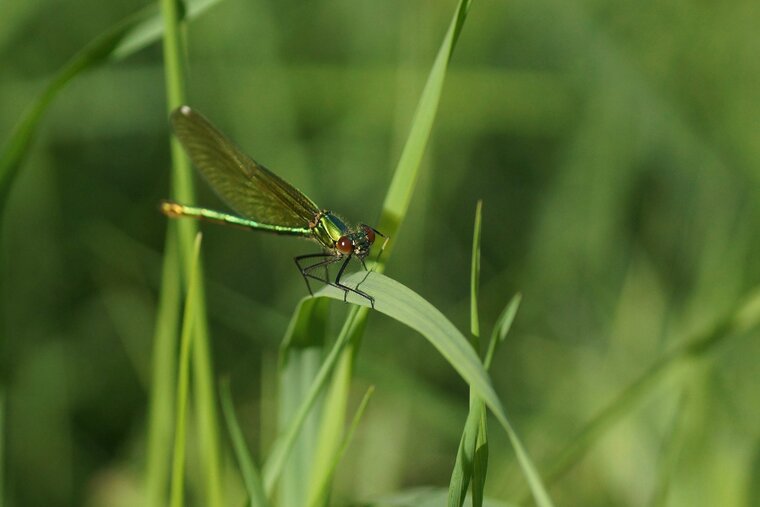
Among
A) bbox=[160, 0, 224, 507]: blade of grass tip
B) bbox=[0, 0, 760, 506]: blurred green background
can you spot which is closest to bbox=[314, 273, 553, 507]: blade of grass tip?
bbox=[160, 0, 224, 507]: blade of grass tip

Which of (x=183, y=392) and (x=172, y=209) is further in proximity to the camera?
(x=172, y=209)

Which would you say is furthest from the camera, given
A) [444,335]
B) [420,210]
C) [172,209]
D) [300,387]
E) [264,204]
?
[420,210]

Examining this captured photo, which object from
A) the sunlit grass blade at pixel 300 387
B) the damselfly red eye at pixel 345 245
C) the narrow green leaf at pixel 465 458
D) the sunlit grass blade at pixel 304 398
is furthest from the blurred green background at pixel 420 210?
the narrow green leaf at pixel 465 458

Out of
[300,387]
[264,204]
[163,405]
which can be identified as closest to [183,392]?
[300,387]

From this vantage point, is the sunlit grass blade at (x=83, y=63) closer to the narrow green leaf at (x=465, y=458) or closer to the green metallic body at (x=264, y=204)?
the green metallic body at (x=264, y=204)

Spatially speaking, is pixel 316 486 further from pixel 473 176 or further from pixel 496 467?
pixel 473 176

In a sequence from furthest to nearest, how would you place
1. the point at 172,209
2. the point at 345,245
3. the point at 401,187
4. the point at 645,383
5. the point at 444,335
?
the point at 345,245 < the point at 172,209 < the point at 645,383 < the point at 401,187 < the point at 444,335

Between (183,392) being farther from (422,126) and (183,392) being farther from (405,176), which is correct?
(422,126)
